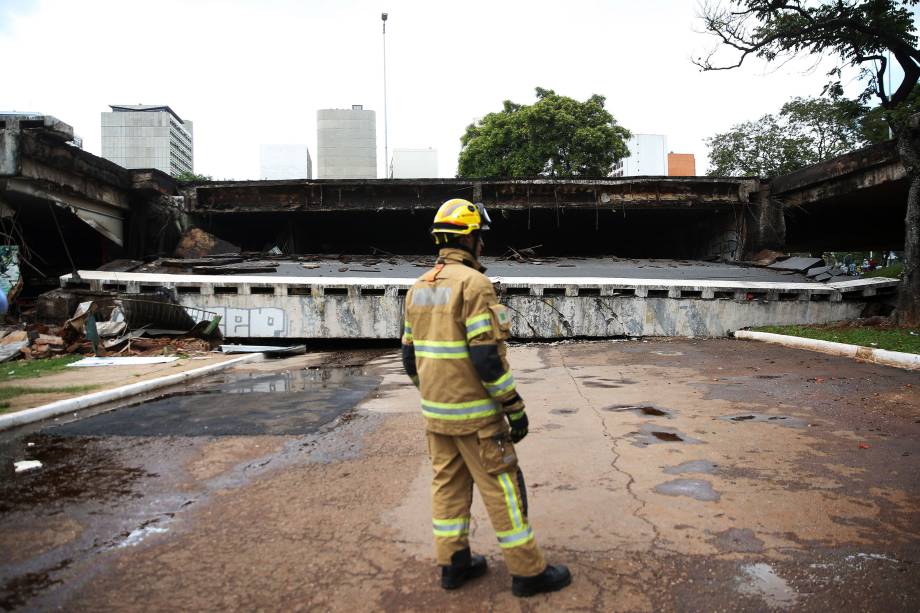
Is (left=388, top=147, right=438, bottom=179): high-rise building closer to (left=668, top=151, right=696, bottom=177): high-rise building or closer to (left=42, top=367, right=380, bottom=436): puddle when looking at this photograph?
(left=668, top=151, right=696, bottom=177): high-rise building

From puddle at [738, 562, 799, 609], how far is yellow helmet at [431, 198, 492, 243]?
190 centimetres

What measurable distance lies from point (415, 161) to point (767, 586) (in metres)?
49.1

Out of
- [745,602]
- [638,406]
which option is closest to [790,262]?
[638,406]

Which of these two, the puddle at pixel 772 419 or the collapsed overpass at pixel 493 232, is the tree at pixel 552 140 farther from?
the puddle at pixel 772 419

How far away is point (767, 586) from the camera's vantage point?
93.0 inches

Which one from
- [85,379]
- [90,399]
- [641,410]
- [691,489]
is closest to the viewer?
[691,489]

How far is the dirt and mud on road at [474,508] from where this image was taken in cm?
Answer: 241

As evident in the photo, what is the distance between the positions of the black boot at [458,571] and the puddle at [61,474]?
7.76 feet

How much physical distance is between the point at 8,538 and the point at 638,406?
16.6 ft

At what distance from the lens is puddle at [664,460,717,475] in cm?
381

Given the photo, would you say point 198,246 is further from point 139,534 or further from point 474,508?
point 474,508

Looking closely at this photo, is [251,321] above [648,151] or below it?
below

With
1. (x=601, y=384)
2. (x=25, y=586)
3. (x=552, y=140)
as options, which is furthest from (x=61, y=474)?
(x=552, y=140)

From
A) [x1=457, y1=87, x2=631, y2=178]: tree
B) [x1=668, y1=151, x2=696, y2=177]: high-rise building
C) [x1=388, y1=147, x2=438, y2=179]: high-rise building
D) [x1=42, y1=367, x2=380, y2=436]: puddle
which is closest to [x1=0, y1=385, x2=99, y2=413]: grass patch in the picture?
[x1=42, y1=367, x2=380, y2=436]: puddle
